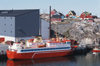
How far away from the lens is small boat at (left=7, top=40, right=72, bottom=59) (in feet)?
133

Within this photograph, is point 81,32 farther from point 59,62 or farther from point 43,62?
point 43,62

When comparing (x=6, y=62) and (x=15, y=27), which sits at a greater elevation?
(x=15, y=27)

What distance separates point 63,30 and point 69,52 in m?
19.6

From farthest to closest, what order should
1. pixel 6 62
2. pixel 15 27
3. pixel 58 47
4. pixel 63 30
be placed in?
pixel 63 30
pixel 15 27
pixel 58 47
pixel 6 62

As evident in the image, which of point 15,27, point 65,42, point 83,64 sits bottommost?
point 83,64

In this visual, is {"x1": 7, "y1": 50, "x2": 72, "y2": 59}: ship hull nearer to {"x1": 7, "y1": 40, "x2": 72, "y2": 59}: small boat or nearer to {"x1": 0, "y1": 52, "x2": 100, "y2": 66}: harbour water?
{"x1": 7, "y1": 40, "x2": 72, "y2": 59}: small boat

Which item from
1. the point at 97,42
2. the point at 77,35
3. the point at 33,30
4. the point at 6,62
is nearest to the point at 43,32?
the point at 33,30

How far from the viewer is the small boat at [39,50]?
40.4 m

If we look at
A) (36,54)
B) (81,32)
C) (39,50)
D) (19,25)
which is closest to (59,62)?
(39,50)

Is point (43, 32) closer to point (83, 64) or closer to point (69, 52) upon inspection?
point (69, 52)

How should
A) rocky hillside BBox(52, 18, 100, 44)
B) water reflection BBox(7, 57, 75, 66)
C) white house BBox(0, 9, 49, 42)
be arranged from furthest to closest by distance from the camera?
1. rocky hillside BBox(52, 18, 100, 44)
2. white house BBox(0, 9, 49, 42)
3. water reflection BBox(7, 57, 75, 66)

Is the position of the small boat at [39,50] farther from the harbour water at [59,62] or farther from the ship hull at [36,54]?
the harbour water at [59,62]

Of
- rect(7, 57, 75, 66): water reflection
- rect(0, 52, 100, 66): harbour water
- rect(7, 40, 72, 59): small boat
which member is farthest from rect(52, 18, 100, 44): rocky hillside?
rect(7, 57, 75, 66): water reflection

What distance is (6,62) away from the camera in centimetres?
3916
